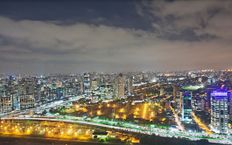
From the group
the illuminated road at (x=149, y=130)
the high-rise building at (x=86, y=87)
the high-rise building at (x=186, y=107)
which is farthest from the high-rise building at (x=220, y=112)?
the high-rise building at (x=86, y=87)

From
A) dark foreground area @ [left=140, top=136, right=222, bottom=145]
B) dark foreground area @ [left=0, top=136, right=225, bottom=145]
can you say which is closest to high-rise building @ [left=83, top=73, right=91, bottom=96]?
dark foreground area @ [left=0, top=136, right=225, bottom=145]

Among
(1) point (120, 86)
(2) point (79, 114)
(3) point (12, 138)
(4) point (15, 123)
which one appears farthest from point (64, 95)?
(3) point (12, 138)

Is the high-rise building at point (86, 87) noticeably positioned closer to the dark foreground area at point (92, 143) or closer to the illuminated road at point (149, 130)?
the illuminated road at point (149, 130)

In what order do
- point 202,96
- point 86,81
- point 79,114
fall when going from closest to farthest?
1. point 79,114
2. point 202,96
3. point 86,81

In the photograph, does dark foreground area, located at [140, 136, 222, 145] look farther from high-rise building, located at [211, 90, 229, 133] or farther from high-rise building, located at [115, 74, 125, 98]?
high-rise building, located at [115, 74, 125, 98]

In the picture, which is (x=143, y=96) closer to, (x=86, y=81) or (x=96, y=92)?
(x=96, y=92)

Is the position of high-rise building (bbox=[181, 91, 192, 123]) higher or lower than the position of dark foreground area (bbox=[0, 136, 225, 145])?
higher

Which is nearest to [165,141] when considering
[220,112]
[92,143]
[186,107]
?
[92,143]

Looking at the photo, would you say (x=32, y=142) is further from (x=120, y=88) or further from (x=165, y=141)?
(x=120, y=88)
